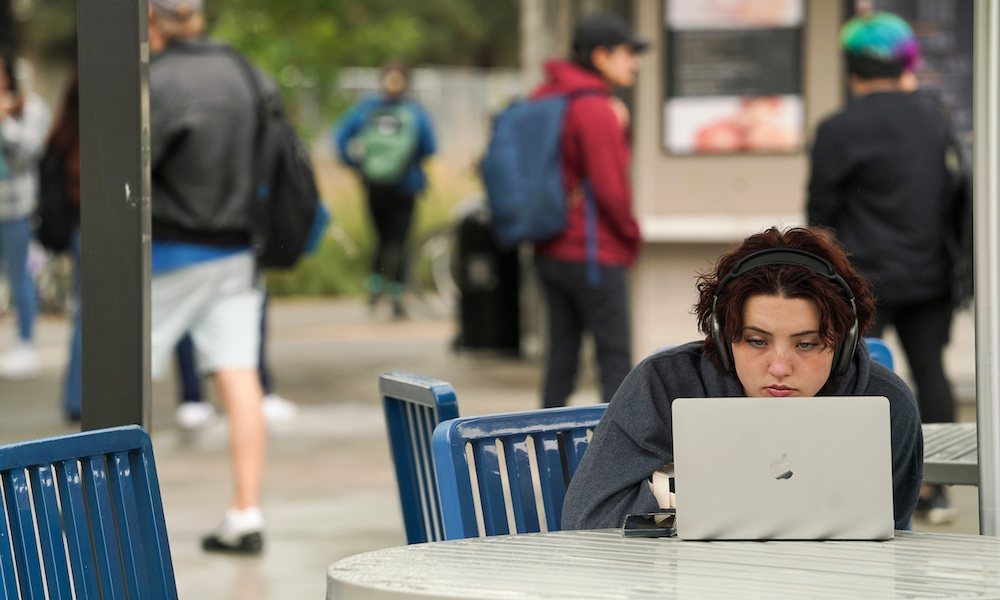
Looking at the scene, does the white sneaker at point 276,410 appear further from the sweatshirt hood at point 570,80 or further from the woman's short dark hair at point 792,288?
the woman's short dark hair at point 792,288

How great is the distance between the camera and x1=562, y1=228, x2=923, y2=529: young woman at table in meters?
2.31

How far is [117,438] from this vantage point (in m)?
2.24

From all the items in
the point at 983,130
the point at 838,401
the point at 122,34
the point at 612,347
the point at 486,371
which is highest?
the point at 122,34

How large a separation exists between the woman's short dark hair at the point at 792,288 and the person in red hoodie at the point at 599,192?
318 centimetres

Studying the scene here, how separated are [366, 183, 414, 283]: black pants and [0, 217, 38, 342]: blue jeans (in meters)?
3.45

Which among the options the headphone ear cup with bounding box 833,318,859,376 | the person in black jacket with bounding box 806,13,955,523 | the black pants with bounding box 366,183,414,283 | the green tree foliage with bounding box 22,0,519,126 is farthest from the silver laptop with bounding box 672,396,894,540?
the green tree foliage with bounding box 22,0,519,126

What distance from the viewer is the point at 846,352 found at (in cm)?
239

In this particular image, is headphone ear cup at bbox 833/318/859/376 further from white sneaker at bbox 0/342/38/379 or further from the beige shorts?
white sneaker at bbox 0/342/38/379

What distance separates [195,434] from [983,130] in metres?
5.35

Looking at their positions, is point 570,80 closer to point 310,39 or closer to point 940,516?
point 940,516

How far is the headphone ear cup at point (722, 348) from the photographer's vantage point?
2400 millimetres

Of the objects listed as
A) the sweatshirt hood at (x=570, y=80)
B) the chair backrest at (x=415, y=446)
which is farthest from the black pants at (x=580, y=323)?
the chair backrest at (x=415, y=446)

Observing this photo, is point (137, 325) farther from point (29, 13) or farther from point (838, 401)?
point (29, 13)

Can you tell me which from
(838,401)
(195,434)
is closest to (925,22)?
(195,434)
